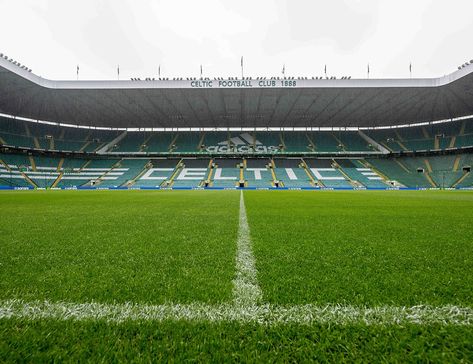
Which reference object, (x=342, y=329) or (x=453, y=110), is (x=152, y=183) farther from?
(x=453, y=110)

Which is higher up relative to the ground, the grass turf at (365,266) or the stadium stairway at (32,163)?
the stadium stairway at (32,163)

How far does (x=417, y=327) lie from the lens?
2.80 ft

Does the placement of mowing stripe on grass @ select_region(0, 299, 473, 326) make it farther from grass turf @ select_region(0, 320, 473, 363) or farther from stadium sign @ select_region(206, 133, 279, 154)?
stadium sign @ select_region(206, 133, 279, 154)

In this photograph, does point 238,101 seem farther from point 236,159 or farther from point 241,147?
point 236,159

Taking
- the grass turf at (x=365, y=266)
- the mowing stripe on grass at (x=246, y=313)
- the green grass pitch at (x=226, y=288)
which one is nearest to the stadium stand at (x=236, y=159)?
the grass turf at (x=365, y=266)

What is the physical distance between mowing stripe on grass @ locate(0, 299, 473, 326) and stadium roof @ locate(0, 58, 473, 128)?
2189 cm

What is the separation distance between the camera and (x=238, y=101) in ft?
82.9

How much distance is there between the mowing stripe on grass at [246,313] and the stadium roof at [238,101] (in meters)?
21.9

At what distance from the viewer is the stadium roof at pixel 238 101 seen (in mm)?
20672

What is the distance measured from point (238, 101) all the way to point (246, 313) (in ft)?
85.2

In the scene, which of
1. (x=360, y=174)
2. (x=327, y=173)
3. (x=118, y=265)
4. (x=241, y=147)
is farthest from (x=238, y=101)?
(x=118, y=265)

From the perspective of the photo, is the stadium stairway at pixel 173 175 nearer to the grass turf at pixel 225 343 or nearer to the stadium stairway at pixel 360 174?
the stadium stairway at pixel 360 174

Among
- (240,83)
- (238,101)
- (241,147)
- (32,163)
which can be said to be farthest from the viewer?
(241,147)

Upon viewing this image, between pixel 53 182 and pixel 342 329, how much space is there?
105 ft
